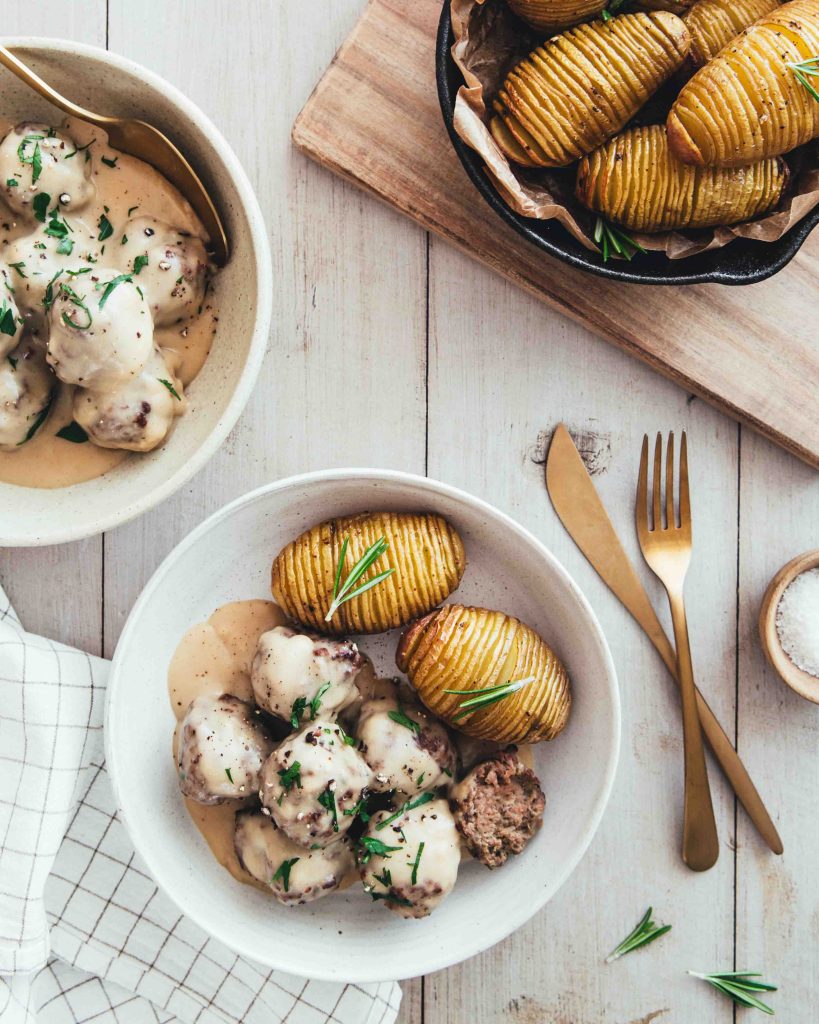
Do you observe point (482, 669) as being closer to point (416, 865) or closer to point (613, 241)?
point (416, 865)

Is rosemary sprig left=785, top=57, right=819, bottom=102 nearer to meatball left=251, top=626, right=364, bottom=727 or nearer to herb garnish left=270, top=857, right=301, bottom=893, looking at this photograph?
meatball left=251, top=626, right=364, bottom=727

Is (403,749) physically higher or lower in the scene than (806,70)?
lower

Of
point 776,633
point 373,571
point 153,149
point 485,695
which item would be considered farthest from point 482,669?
point 153,149

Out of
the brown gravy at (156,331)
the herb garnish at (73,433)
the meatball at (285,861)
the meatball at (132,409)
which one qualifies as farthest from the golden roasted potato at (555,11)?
the meatball at (285,861)

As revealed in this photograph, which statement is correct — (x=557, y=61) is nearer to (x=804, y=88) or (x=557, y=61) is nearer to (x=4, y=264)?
(x=804, y=88)

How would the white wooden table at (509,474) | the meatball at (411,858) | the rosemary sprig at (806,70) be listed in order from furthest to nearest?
1. the white wooden table at (509,474)
2. the meatball at (411,858)
3. the rosemary sprig at (806,70)

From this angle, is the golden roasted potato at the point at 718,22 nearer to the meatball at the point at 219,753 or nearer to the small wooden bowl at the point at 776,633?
the small wooden bowl at the point at 776,633
